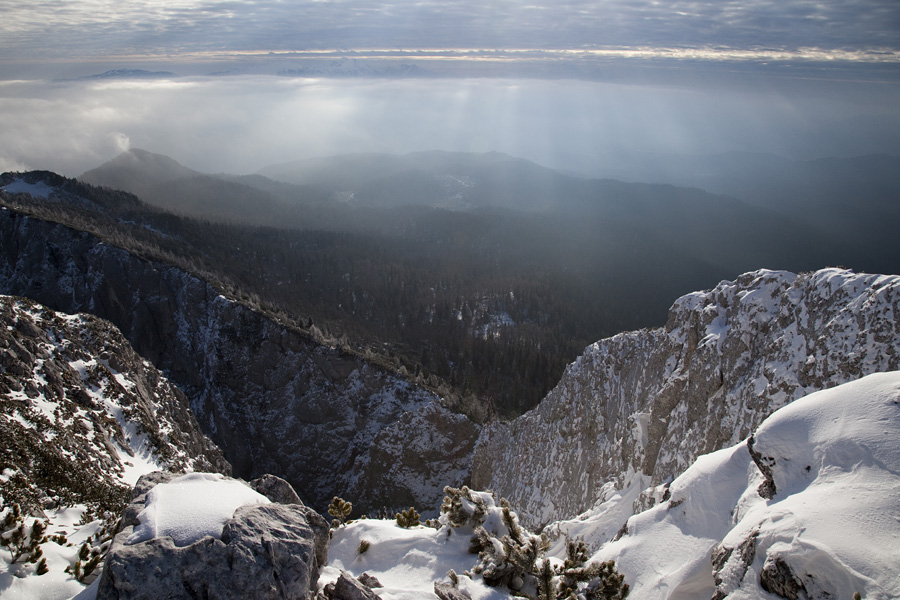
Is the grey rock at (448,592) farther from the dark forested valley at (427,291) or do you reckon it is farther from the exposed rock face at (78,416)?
the dark forested valley at (427,291)

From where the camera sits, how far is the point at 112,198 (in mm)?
119938

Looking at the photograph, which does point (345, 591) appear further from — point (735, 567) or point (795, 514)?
point (795, 514)

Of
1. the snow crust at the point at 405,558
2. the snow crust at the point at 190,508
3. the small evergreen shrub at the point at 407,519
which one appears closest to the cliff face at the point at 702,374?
the small evergreen shrub at the point at 407,519

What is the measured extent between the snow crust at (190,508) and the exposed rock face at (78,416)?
23.9 ft

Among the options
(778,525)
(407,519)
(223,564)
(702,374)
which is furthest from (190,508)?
(702,374)

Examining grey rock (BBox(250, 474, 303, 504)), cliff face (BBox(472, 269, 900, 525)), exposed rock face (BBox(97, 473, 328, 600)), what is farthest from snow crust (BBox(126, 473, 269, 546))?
cliff face (BBox(472, 269, 900, 525))

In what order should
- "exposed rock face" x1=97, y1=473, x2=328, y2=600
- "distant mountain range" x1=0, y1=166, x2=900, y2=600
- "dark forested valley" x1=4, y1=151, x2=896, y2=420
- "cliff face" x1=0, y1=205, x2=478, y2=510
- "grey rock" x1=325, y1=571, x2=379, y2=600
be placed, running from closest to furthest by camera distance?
"exposed rock face" x1=97, y1=473, x2=328, y2=600 < "distant mountain range" x1=0, y1=166, x2=900, y2=600 < "grey rock" x1=325, y1=571, x2=379, y2=600 < "cliff face" x1=0, y1=205, x2=478, y2=510 < "dark forested valley" x1=4, y1=151, x2=896, y2=420

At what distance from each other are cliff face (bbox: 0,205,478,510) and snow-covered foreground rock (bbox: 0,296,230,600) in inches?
776

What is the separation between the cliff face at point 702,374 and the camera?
15422 mm

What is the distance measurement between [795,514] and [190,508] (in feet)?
33.0

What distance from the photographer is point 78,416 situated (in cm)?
2425

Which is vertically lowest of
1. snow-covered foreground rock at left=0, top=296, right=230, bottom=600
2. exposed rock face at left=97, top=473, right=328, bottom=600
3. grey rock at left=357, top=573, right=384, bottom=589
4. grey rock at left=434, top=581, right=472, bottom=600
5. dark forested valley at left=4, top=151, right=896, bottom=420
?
dark forested valley at left=4, top=151, right=896, bottom=420

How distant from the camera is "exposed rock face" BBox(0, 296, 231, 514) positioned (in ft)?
53.3

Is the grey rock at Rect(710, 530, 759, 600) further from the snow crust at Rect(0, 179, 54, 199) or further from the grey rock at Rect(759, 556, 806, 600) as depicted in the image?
the snow crust at Rect(0, 179, 54, 199)
